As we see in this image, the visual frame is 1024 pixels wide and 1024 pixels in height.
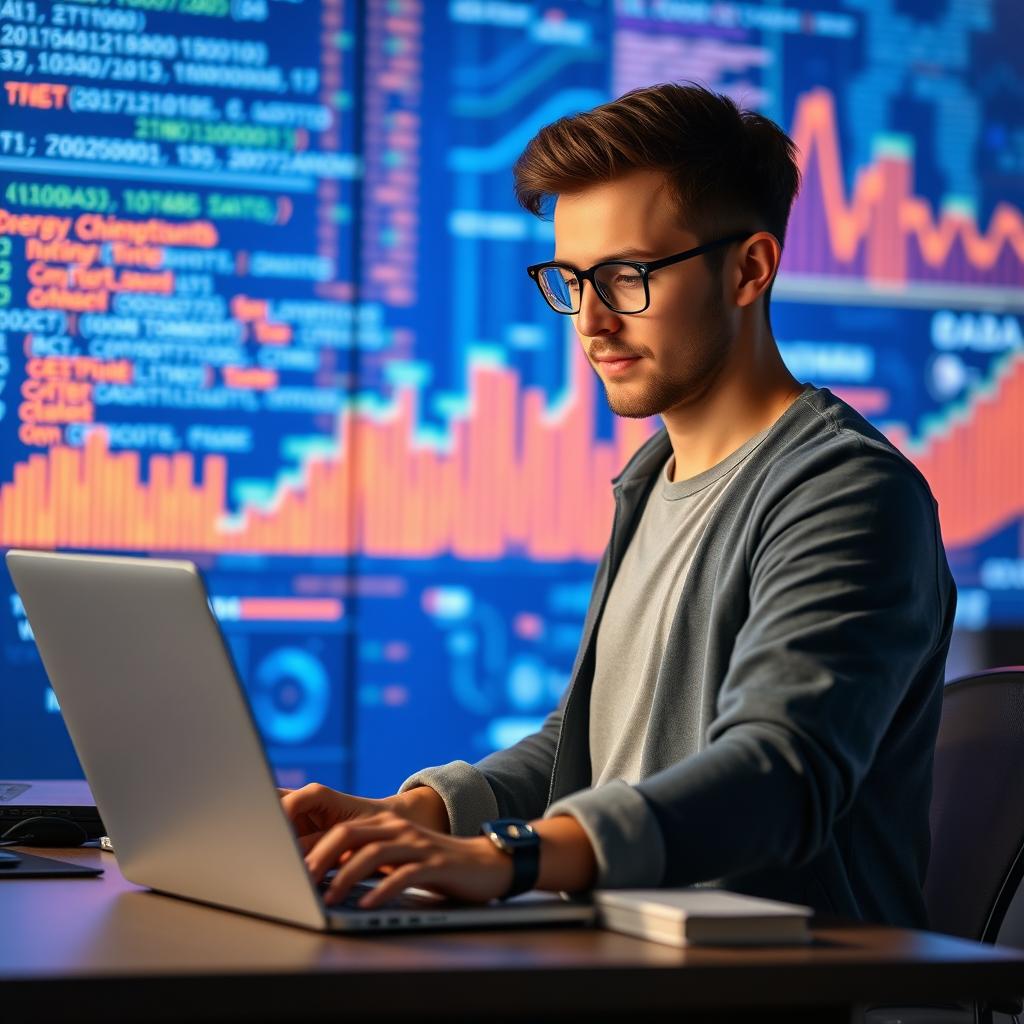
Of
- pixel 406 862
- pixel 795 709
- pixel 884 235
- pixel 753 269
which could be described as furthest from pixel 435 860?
pixel 884 235

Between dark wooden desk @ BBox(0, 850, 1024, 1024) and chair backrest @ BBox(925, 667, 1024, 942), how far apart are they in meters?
0.51

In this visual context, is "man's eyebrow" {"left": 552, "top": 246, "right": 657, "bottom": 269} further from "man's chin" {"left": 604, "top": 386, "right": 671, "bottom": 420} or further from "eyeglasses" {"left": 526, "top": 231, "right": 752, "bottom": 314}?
"man's chin" {"left": 604, "top": 386, "right": 671, "bottom": 420}

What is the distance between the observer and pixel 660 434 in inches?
70.2

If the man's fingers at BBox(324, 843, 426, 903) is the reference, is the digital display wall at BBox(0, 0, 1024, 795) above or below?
above

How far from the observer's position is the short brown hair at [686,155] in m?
1.55

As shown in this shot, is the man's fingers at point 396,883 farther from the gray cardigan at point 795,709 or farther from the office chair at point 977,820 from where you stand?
the office chair at point 977,820

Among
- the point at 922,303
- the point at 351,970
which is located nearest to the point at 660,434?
the point at 351,970

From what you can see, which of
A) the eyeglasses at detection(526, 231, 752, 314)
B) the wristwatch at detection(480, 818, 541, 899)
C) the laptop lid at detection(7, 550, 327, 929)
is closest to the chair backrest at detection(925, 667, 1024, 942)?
the eyeglasses at detection(526, 231, 752, 314)

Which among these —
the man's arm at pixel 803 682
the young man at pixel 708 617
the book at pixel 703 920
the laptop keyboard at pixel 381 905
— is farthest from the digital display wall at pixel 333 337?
the book at pixel 703 920

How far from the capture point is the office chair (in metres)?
1.43

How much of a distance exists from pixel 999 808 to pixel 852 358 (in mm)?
2078

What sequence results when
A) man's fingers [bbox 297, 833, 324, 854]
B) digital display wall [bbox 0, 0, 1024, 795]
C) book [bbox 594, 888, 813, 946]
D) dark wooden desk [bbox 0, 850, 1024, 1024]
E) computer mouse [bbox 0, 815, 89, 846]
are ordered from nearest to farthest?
dark wooden desk [bbox 0, 850, 1024, 1024] < book [bbox 594, 888, 813, 946] < man's fingers [bbox 297, 833, 324, 854] < computer mouse [bbox 0, 815, 89, 846] < digital display wall [bbox 0, 0, 1024, 795]

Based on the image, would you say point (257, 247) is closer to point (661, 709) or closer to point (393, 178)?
point (393, 178)

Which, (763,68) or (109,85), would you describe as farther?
(763,68)
